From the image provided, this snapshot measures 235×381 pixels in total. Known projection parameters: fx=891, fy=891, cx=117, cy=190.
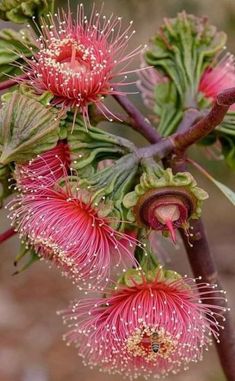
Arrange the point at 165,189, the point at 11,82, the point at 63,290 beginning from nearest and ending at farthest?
the point at 165,189 → the point at 11,82 → the point at 63,290

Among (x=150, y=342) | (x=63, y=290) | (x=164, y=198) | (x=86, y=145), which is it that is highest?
(x=86, y=145)

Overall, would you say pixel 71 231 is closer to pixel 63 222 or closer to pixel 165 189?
pixel 63 222

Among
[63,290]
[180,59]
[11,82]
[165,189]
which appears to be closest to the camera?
[165,189]

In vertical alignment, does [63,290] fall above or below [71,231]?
below

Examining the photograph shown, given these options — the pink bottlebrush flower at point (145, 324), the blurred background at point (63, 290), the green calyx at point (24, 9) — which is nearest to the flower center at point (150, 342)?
the pink bottlebrush flower at point (145, 324)

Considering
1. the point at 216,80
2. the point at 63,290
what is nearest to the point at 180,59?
the point at 216,80

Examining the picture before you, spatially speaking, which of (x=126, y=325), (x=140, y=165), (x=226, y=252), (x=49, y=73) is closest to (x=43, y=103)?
(x=49, y=73)

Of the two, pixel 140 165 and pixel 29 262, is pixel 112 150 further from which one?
pixel 29 262

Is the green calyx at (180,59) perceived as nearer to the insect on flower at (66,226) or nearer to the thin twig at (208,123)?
the thin twig at (208,123)
